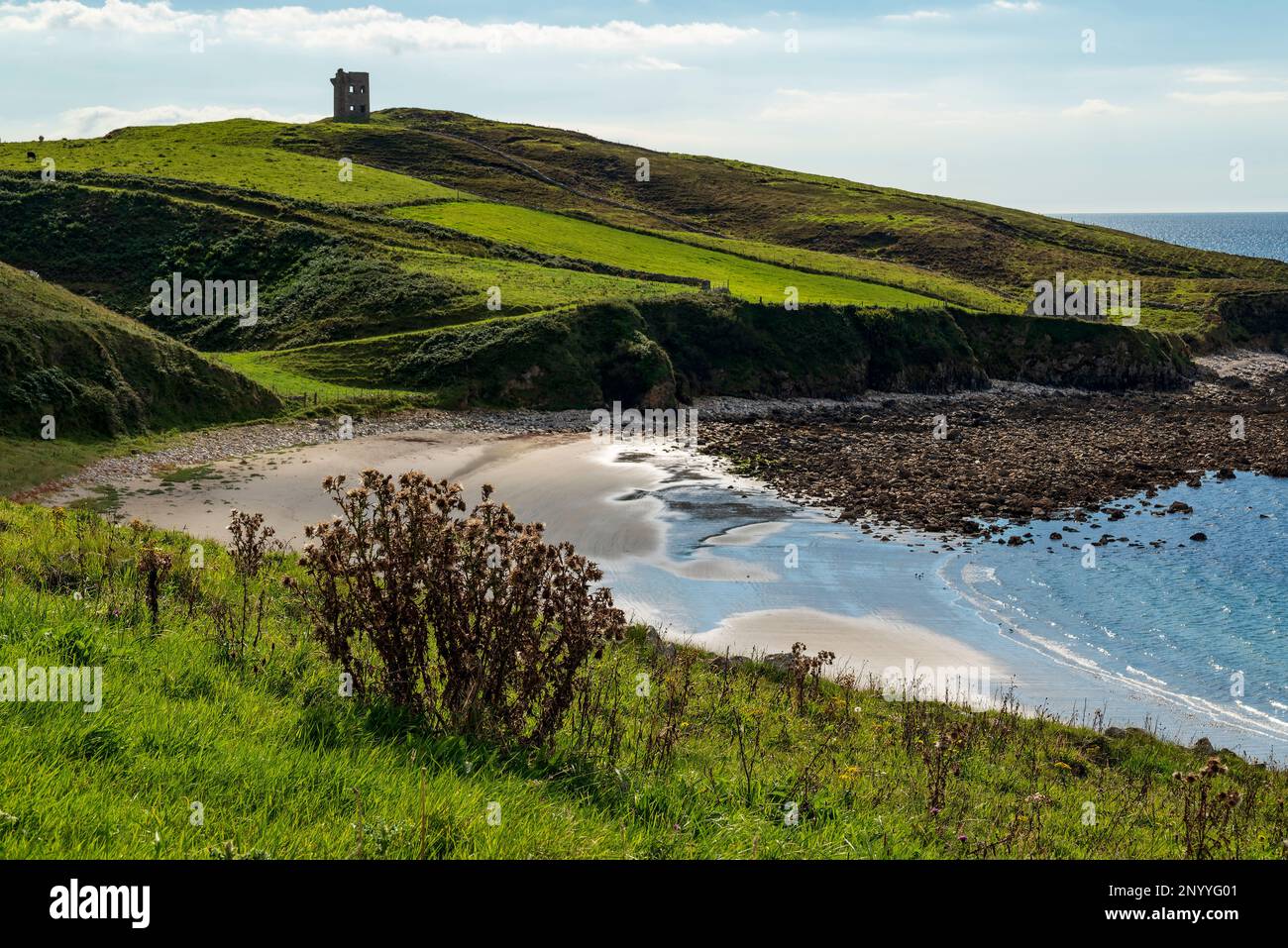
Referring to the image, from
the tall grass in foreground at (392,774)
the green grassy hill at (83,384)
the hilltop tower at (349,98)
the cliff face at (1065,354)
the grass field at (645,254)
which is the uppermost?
the hilltop tower at (349,98)

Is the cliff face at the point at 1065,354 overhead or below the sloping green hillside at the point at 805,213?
below

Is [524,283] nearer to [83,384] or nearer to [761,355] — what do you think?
[761,355]

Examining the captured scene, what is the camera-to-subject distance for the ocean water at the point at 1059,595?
23.5 m

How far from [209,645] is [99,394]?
3854 centimetres

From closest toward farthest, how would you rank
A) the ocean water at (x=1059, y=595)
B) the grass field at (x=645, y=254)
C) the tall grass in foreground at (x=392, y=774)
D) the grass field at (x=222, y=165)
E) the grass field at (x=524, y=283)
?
1. the tall grass in foreground at (x=392, y=774)
2. the ocean water at (x=1059, y=595)
3. the grass field at (x=524, y=283)
4. the grass field at (x=645, y=254)
5. the grass field at (x=222, y=165)

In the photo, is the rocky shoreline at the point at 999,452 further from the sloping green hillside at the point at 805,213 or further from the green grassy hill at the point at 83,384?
the sloping green hillside at the point at 805,213

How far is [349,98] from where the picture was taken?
558 feet

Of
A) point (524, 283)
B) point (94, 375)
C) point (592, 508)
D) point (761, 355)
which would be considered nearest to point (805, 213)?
point (761, 355)

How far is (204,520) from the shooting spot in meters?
31.8

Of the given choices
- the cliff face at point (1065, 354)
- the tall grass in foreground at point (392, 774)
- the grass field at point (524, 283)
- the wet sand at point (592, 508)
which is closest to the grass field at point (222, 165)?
the grass field at point (524, 283)

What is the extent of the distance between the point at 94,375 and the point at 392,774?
43.1 metres

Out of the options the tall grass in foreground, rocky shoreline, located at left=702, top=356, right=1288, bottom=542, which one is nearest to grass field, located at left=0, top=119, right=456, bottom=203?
rocky shoreline, located at left=702, top=356, right=1288, bottom=542

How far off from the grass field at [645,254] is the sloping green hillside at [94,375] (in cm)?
4224
